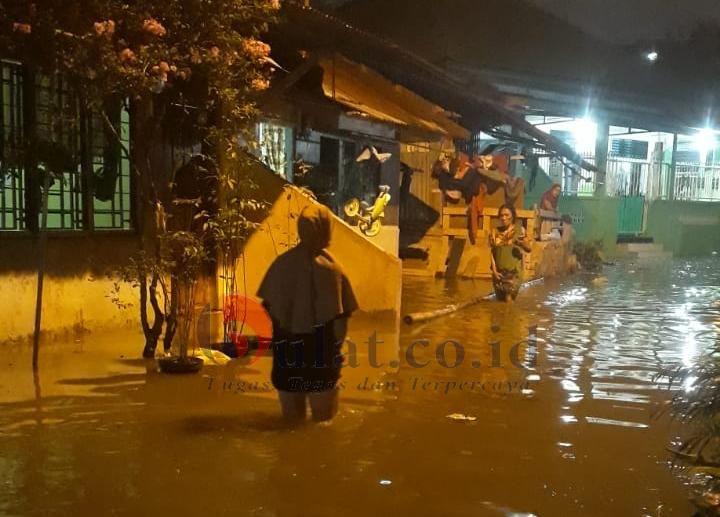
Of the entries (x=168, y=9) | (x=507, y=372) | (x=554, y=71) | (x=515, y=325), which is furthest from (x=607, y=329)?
(x=554, y=71)

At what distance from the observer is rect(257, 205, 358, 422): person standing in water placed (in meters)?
4.88

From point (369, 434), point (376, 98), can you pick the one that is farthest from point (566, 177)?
point (369, 434)

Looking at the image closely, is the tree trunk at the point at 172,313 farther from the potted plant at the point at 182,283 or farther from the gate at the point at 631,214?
the gate at the point at 631,214

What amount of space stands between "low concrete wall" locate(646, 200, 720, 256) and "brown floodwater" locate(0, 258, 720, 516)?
1601cm

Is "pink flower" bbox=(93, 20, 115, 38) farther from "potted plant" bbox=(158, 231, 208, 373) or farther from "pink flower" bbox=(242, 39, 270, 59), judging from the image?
"potted plant" bbox=(158, 231, 208, 373)

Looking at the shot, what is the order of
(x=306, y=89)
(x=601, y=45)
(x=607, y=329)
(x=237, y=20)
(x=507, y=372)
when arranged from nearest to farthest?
1. (x=237, y=20)
2. (x=507, y=372)
3. (x=607, y=329)
4. (x=306, y=89)
5. (x=601, y=45)

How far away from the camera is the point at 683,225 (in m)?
23.5

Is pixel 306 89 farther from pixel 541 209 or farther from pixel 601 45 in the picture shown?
pixel 601 45

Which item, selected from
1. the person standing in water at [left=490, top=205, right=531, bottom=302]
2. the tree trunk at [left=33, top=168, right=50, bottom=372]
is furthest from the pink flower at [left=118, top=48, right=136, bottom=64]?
the person standing in water at [left=490, top=205, right=531, bottom=302]

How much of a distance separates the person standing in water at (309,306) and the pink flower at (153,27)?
207cm

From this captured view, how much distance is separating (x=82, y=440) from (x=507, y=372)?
13.1ft

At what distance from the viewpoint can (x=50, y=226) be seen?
7.39 m

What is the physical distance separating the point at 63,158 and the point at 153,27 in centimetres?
175

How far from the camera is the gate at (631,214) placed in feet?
73.9
